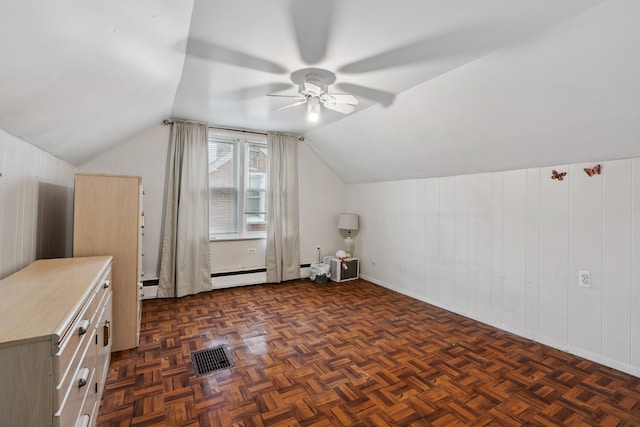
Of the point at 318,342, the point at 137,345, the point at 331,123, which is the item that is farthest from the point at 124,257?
the point at 331,123

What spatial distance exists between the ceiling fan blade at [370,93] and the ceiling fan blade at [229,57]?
0.66 metres

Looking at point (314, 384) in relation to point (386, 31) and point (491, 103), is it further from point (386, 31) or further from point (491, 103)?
point (491, 103)

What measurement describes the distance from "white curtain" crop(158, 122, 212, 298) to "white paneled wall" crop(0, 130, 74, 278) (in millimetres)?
1658

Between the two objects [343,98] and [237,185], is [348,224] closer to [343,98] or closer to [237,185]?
[237,185]

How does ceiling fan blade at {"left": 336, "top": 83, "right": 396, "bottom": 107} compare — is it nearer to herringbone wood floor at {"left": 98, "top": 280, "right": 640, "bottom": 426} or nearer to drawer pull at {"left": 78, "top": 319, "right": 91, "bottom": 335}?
herringbone wood floor at {"left": 98, "top": 280, "right": 640, "bottom": 426}

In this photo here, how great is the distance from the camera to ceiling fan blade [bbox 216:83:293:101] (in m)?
2.94

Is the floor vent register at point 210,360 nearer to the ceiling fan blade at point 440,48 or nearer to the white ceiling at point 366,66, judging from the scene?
the white ceiling at point 366,66

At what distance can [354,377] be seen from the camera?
2.27 meters

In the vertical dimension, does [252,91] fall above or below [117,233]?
above

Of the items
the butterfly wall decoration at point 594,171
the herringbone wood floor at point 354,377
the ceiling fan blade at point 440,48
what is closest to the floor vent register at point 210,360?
the herringbone wood floor at point 354,377

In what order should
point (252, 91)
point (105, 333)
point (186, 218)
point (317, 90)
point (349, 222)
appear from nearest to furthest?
1. point (105, 333)
2. point (317, 90)
3. point (252, 91)
4. point (186, 218)
5. point (349, 222)

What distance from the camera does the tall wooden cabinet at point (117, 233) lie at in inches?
96.0

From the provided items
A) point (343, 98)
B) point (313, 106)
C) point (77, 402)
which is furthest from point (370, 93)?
point (77, 402)

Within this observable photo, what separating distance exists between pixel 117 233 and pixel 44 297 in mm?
1220
